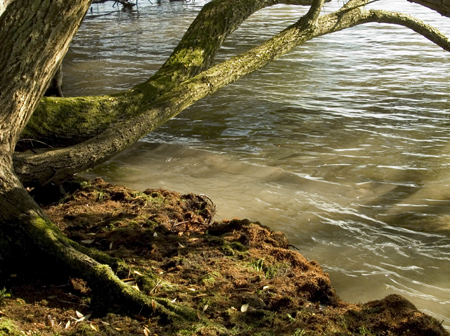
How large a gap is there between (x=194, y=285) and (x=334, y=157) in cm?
394

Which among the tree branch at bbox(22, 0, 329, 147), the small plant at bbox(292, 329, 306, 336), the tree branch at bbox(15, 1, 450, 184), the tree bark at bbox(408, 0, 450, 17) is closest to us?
the small plant at bbox(292, 329, 306, 336)

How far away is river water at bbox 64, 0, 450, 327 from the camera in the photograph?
4477mm

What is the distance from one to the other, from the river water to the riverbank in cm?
55

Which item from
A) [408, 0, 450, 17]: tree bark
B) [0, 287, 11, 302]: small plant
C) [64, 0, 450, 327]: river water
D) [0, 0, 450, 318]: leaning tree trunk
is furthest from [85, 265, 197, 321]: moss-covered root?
[408, 0, 450, 17]: tree bark

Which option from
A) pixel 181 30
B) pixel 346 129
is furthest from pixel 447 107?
pixel 181 30

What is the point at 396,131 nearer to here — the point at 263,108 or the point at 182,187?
the point at 263,108

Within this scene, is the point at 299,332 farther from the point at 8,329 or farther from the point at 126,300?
the point at 8,329

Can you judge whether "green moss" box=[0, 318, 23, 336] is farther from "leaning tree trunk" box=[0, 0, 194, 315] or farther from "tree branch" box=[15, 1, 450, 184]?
"tree branch" box=[15, 1, 450, 184]

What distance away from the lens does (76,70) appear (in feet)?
41.5

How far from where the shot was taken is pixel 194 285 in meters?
3.33

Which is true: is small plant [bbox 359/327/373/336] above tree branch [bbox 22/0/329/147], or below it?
below

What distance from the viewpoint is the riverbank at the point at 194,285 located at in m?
2.78

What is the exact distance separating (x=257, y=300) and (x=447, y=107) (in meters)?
7.07

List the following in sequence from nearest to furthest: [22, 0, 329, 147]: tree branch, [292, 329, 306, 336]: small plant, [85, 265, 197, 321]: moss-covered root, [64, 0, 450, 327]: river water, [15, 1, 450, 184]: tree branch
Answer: [292, 329, 306, 336]: small plant < [85, 265, 197, 321]: moss-covered root < [15, 1, 450, 184]: tree branch < [64, 0, 450, 327]: river water < [22, 0, 329, 147]: tree branch
